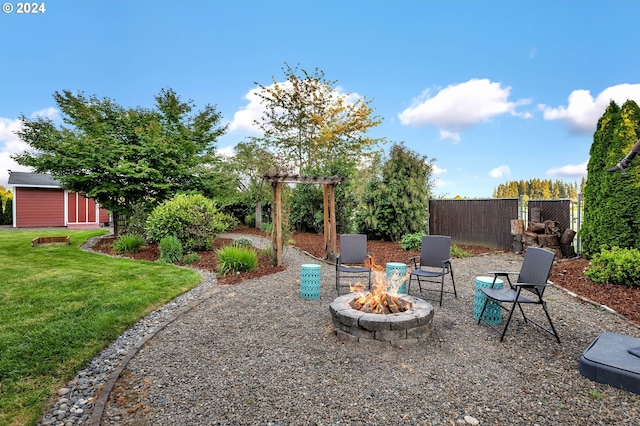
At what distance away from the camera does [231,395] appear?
8.09 feet

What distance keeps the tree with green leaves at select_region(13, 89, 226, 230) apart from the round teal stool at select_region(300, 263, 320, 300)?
7.37 meters

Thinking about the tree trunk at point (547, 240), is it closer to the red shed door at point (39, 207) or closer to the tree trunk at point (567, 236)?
the tree trunk at point (567, 236)

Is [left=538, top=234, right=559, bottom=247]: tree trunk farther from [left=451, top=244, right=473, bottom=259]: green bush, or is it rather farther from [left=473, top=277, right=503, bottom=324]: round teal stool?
[left=473, top=277, right=503, bottom=324]: round teal stool

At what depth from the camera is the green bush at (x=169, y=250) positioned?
796cm

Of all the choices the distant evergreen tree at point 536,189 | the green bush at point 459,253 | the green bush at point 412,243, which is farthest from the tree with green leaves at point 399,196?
the distant evergreen tree at point 536,189

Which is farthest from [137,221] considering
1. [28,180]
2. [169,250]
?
[28,180]

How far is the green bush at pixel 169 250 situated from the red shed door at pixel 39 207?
Result: 16470 mm

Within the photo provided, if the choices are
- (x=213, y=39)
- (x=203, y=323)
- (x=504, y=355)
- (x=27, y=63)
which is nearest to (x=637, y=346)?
(x=504, y=355)

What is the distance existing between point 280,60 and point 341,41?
8493mm

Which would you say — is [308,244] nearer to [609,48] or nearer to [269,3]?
[269,3]

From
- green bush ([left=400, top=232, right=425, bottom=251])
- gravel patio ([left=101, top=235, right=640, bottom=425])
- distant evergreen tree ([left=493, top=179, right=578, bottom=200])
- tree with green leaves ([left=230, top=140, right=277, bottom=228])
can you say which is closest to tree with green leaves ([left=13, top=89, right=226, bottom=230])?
tree with green leaves ([left=230, top=140, right=277, bottom=228])

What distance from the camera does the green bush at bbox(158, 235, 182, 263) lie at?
7.96 meters

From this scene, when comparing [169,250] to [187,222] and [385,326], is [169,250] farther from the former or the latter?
[385,326]

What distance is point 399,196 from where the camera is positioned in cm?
1068
